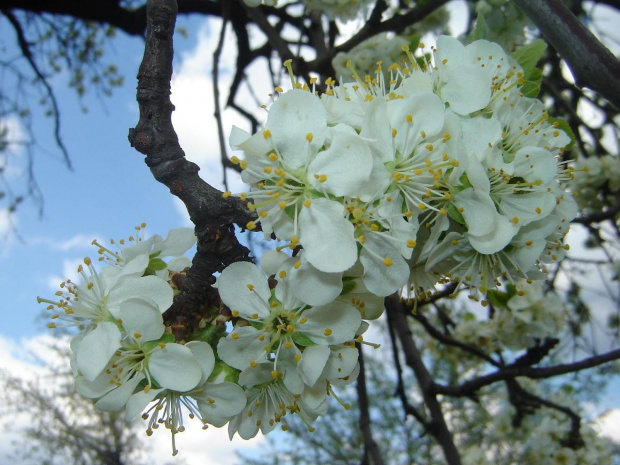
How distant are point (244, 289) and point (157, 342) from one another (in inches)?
7.0

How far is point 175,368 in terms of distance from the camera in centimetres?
90

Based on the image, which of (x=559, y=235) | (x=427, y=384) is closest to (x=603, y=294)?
(x=427, y=384)

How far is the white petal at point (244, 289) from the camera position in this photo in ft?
2.99

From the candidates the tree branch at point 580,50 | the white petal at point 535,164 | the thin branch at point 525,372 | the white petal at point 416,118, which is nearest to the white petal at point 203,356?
the white petal at point 416,118

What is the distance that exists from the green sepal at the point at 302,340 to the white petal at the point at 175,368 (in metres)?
0.17

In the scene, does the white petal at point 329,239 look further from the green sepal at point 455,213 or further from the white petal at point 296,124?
the green sepal at point 455,213

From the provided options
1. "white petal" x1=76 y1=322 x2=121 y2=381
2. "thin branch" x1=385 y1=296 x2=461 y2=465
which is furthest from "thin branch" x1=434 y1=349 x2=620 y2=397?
"white petal" x1=76 y1=322 x2=121 y2=381

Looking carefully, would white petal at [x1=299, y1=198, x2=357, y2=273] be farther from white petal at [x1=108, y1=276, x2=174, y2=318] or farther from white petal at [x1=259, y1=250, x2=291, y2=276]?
white petal at [x1=108, y1=276, x2=174, y2=318]

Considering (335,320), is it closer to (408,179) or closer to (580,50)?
(408,179)

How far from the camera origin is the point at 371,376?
8.42 metres

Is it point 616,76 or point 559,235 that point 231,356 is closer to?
point 559,235

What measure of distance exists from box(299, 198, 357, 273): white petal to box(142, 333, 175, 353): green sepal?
0.33 metres

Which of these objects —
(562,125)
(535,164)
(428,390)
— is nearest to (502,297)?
(428,390)

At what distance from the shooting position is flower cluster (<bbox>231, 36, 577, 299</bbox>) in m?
0.80
